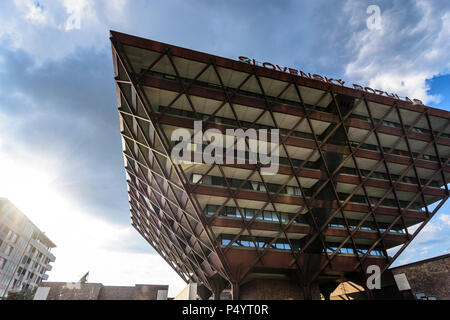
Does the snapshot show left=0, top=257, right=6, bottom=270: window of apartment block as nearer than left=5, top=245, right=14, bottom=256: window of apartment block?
Yes

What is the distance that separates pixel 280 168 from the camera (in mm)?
27125

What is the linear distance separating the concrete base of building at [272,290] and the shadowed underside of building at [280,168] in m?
0.12

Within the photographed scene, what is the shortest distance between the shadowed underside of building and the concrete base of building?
0.12m

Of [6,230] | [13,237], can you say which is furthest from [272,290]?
[13,237]

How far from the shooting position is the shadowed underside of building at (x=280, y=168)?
2383 centimetres

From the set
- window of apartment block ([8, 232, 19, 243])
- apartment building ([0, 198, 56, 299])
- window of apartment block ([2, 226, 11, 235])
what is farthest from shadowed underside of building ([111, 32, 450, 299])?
window of apartment block ([8, 232, 19, 243])

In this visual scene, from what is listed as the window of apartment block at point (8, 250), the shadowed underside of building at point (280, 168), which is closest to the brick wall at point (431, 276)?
the shadowed underside of building at point (280, 168)

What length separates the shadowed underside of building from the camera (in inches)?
938

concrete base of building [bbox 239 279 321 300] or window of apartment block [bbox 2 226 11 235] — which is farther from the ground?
window of apartment block [bbox 2 226 11 235]

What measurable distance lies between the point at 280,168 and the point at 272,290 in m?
16.0

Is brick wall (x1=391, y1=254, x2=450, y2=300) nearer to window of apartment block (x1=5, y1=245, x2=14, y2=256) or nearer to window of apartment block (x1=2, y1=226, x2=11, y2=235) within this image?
window of apartment block (x1=2, y1=226, x2=11, y2=235)

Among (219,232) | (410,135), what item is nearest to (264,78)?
(219,232)

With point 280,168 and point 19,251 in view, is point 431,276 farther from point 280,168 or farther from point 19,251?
point 19,251
